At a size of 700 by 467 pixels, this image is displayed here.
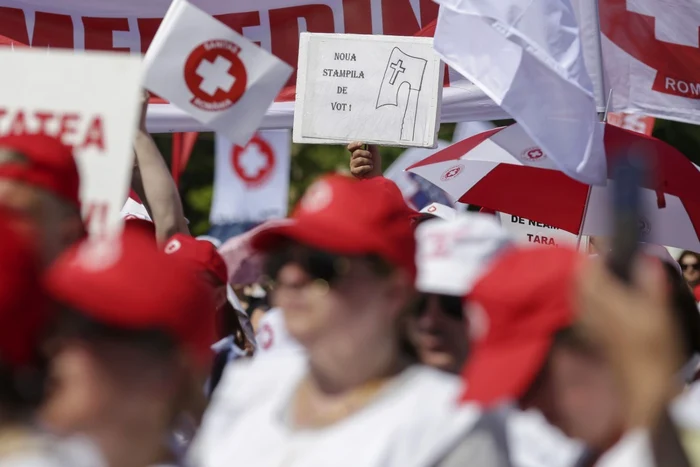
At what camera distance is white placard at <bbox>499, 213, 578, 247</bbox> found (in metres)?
6.83

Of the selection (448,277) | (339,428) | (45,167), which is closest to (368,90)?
(45,167)

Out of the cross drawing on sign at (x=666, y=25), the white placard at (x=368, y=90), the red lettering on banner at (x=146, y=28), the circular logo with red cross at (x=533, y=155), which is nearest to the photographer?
the white placard at (x=368, y=90)

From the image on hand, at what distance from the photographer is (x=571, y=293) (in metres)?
2.33

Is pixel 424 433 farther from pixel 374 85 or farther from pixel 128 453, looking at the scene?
pixel 374 85

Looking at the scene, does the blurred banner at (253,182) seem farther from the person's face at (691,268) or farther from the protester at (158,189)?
the protester at (158,189)

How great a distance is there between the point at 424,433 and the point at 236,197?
10717mm

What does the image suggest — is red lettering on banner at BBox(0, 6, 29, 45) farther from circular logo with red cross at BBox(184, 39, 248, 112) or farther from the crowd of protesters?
the crowd of protesters

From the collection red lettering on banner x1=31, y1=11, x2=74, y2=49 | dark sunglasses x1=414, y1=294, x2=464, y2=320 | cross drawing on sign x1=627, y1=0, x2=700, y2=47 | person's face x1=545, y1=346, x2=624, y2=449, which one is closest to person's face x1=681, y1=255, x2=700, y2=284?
cross drawing on sign x1=627, y1=0, x2=700, y2=47

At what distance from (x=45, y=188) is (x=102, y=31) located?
3.88 metres

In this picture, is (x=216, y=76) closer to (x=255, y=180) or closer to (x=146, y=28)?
(x=146, y=28)

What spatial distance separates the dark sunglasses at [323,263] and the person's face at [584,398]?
0.54 m

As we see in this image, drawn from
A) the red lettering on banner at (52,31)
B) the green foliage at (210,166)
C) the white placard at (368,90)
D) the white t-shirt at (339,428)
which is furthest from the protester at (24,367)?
the green foliage at (210,166)

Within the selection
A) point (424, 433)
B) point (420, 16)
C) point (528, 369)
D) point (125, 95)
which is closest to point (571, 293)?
point (528, 369)

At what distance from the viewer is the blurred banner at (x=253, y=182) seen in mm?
12945
